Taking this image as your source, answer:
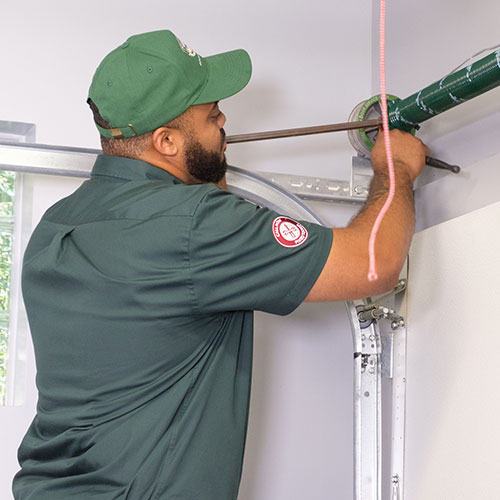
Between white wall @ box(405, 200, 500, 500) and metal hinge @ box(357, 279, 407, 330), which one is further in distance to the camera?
metal hinge @ box(357, 279, 407, 330)

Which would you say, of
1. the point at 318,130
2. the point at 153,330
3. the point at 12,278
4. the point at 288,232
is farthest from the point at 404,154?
the point at 12,278

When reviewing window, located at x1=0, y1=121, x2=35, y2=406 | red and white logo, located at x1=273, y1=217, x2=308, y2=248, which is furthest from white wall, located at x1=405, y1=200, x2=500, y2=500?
window, located at x1=0, y1=121, x2=35, y2=406

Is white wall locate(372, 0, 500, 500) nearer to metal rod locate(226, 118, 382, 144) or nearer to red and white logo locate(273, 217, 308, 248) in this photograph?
metal rod locate(226, 118, 382, 144)

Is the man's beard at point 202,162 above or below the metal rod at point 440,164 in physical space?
below

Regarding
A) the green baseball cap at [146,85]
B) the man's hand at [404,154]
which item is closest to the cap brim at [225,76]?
the green baseball cap at [146,85]

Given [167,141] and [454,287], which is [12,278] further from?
[454,287]

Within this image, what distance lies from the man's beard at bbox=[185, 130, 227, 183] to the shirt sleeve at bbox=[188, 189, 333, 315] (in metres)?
0.26

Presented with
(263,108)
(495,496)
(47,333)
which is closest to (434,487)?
(495,496)

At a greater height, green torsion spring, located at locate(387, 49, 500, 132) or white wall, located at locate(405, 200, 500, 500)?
green torsion spring, located at locate(387, 49, 500, 132)

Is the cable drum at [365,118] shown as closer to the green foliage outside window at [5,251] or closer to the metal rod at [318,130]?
the metal rod at [318,130]

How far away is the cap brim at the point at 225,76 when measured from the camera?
1.72 metres

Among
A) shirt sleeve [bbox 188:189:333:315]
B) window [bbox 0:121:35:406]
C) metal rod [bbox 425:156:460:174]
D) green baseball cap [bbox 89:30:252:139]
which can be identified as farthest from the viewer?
window [bbox 0:121:35:406]

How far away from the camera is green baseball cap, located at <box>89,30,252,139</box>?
1638 millimetres

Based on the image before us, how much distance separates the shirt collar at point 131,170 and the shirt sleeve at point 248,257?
0.68 feet
